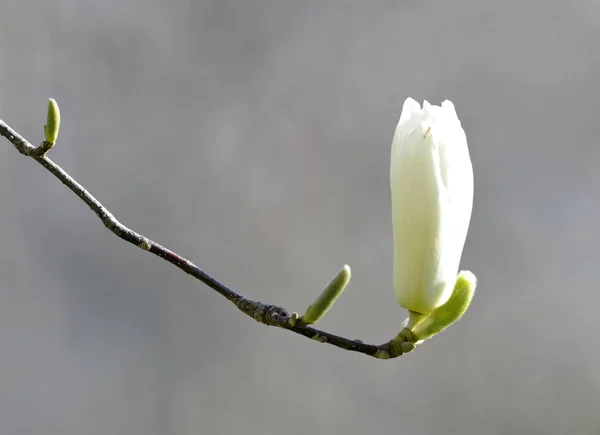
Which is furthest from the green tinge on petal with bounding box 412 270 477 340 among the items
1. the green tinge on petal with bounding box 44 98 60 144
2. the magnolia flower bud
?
the green tinge on petal with bounding box 44 98 60 144

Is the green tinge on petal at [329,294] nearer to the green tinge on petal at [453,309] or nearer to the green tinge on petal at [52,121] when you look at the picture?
the green tinge on petal at [453,309]

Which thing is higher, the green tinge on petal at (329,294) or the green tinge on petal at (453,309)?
the green tinge on petal at (453,309)

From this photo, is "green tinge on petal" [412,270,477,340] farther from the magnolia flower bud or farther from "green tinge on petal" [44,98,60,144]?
"green tinge on petal" [44,98,60,144]

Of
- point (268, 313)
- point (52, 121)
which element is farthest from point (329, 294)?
point (52, 121)

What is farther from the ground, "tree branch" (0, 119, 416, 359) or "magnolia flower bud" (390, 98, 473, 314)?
"magnolia flower bud" (390, 98, 473, 314)

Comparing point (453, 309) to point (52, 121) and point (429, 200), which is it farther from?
point (52, 121)

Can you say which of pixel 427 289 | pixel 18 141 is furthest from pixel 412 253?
pixel 18 141

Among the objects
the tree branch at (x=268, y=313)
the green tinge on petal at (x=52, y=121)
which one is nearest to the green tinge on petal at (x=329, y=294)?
the tree branch at (x=268, y=313)

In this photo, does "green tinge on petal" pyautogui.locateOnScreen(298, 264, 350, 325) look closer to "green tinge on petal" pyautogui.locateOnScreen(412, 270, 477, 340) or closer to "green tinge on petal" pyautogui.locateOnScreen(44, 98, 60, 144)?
"green tinge on petal" pyautogui.locateOnScreen(412, 270, 477, 340)

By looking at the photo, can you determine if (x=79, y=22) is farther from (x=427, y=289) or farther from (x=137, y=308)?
(x=427, y=289)
